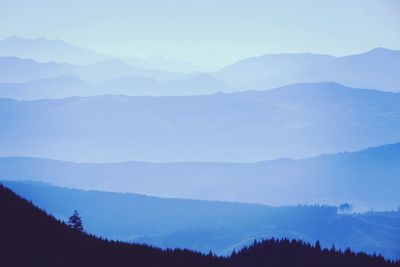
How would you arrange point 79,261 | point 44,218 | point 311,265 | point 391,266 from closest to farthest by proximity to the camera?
point 79,261 → point 44,218 → point 311,265 → point 391,266

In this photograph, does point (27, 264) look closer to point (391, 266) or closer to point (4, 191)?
point (4, 191)

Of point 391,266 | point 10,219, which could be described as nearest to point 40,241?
point 10,219

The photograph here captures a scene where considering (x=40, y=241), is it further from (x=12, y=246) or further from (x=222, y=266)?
(x=222, y=266)

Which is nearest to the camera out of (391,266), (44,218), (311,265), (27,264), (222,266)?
(27,264)

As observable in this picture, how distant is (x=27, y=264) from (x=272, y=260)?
1580 cm

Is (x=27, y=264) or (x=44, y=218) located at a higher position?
(x=44, y=218)

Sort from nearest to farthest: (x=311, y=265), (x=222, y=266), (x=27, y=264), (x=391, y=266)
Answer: (x=27, y=264)
(x=222, y=266)
(x=311, y=265)
(x=391, y=266)

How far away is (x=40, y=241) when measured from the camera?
2956cm

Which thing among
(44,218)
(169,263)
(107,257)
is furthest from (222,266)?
(44,218)

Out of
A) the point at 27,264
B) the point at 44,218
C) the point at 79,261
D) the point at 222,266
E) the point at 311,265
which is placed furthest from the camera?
the point at 311,265

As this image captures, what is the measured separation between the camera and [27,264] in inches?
1081

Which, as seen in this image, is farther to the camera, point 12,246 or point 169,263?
point 169,263

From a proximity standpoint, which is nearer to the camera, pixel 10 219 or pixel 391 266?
pixel 10 219

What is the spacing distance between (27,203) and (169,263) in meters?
6.42
